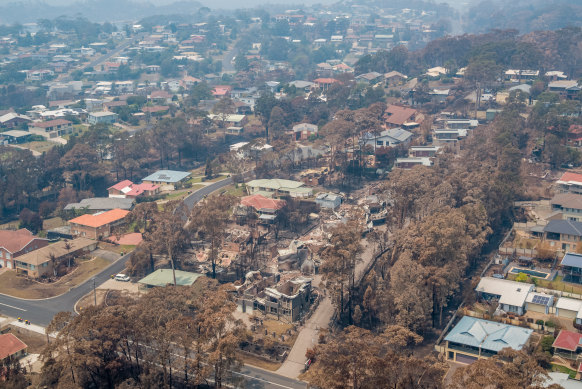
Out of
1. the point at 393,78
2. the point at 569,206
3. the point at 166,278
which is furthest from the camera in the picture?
the point at 393,78

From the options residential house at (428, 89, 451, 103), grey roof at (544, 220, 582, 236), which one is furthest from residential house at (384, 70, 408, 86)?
grey roof at (544, 220, 582, 236)

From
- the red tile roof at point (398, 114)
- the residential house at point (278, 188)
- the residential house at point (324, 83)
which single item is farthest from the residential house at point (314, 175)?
the residential house at point (324, 83)

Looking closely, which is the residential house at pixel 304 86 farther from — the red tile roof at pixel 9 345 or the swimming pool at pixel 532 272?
the red tile roof at pixel 9 345

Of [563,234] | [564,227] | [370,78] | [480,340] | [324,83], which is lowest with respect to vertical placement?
[480,340]

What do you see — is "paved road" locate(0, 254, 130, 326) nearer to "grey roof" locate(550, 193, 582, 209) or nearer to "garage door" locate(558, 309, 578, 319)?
"garage door" locate(558, 309, 578, 319)

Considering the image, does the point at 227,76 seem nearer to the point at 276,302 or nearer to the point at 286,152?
the point at 286,152

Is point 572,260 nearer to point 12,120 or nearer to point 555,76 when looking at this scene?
point 555,76

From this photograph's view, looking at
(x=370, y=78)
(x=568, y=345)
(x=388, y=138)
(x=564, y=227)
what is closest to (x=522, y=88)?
(x=388, y=138)
